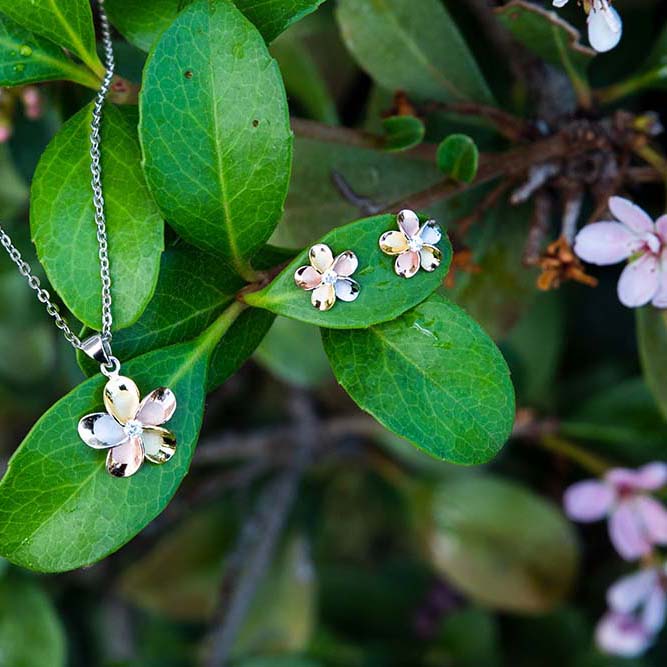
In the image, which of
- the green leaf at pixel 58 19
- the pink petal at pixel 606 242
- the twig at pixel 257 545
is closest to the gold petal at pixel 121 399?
the green leaf at pixel 58 19

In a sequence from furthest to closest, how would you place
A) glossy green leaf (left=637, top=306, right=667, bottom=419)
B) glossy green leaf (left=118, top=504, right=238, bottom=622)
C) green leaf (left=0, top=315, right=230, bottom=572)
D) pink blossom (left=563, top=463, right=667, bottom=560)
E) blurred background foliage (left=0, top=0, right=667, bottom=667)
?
1. glossy green leaf (left=118, top=504, right=238, bottom=622)
2. pink blossom (left=563, top=463, right=667, bottom=560)
3. blurred background foliage (left=0, top=0, right=667, bottom=667)
4. glossy green leaf (left=637, top=306, right=667, bottom=419)
5. green leaf (left=0, top=315, right=230, bottom=572)

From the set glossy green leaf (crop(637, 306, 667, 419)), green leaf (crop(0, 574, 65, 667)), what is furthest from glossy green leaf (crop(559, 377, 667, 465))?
green leaf (crop(0, 574, 65, 667))

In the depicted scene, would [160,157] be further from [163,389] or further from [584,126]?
[584,126]

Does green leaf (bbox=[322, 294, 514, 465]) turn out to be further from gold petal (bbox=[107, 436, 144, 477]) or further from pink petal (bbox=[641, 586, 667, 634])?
pink petal (bbox=[641, 586, 667, 634])

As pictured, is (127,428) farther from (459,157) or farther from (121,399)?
(459,157)

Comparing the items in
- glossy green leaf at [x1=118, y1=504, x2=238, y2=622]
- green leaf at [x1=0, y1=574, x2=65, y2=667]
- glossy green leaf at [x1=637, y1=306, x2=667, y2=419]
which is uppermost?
glossy green leaf at [x1=637, y1=306, x2=667, y2=419]
